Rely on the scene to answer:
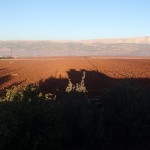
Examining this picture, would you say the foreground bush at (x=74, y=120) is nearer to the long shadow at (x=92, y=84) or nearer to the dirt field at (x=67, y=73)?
the long shadow at (x=92, y=84)

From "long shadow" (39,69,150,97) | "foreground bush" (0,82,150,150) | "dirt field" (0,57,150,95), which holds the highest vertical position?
"foreground bush" (0,82,150,150)

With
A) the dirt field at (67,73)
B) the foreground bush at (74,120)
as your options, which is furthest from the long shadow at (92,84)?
the foreground bush at (74,120)

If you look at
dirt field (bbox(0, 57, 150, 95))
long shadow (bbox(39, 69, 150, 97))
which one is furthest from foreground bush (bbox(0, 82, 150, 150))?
dirt field (bbox(0, 57, 150, 95))

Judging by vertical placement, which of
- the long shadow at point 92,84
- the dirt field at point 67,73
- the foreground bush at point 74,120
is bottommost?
the dirt field at point 67,73

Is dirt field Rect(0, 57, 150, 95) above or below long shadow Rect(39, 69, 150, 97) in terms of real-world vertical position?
below

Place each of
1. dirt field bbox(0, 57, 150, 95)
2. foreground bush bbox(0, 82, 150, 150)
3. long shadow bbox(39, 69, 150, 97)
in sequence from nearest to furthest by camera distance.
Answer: foreground bush bbox(0, 82, 150, 150), long shadow bbox(39, 69, 150, 97), dirt field bbox(0, 57, 150, 95)

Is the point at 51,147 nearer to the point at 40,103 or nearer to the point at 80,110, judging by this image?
the point at 40,103

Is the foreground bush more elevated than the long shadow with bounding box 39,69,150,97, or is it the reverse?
the foreground bush

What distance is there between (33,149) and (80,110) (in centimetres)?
266

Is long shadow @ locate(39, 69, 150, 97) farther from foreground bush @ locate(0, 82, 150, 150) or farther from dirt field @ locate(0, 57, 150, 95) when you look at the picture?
foreground bush @ locate(0, 82, 150, 150)

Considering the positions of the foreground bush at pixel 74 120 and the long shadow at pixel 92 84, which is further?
the long shadow at pixel 92 84

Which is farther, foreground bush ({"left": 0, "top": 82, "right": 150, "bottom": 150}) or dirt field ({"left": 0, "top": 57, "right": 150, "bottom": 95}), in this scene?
dirt field ({"left": 0, "top": 57, "right": 150, "bottom": 95})

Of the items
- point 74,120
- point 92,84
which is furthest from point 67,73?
point 74,120

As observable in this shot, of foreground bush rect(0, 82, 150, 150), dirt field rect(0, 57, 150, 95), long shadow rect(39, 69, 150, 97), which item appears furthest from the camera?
dirt field rect(0, 57, 150, 95)
